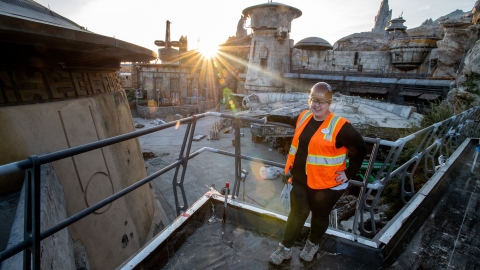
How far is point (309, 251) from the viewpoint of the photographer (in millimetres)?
2172

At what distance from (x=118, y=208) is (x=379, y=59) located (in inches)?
984

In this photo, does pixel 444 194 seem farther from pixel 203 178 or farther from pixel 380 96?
pixel 380 96

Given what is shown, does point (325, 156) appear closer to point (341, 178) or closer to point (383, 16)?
point (341, 178)

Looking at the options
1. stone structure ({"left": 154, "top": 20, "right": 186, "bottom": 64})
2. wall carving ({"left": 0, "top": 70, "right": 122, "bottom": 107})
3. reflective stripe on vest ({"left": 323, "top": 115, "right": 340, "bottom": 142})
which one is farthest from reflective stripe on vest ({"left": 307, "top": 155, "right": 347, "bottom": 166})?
stone structure ({"left": 154, "top": 20, "right": 186, "bottom": 64})

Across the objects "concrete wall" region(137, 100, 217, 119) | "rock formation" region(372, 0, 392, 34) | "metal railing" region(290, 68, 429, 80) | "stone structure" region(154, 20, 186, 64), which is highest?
→ "rock formation" region(372, 0, 392, 34)

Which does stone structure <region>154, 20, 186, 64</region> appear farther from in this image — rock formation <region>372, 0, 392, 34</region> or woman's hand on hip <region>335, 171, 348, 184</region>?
rock formation <region>372, 0, 392, 34</region>

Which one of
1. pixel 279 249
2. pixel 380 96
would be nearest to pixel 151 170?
pixel 279 249

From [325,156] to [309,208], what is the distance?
1.89ft

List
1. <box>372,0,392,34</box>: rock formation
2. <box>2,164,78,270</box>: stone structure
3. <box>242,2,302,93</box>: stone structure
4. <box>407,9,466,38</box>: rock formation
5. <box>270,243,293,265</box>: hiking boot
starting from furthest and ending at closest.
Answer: <box>372,0,392,34</box>: rock formation → <box>242,2,302,93</box>: stone structure → <box>407,9,466,38</box>: rock formation → <box>270,243,293,265</box>: hiking boot → <box>2,164,78,270</box>: stone structure

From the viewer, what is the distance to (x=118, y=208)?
333cm

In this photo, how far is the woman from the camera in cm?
196

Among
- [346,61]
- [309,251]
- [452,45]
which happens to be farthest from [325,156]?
[346,61]

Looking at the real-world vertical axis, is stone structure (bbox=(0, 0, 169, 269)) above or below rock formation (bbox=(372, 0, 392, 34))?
below

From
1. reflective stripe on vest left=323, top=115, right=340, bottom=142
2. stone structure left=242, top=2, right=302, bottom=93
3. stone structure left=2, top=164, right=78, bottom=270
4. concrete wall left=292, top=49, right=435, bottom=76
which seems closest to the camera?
stone structure left=2, top=164, right=78, bottom=270
